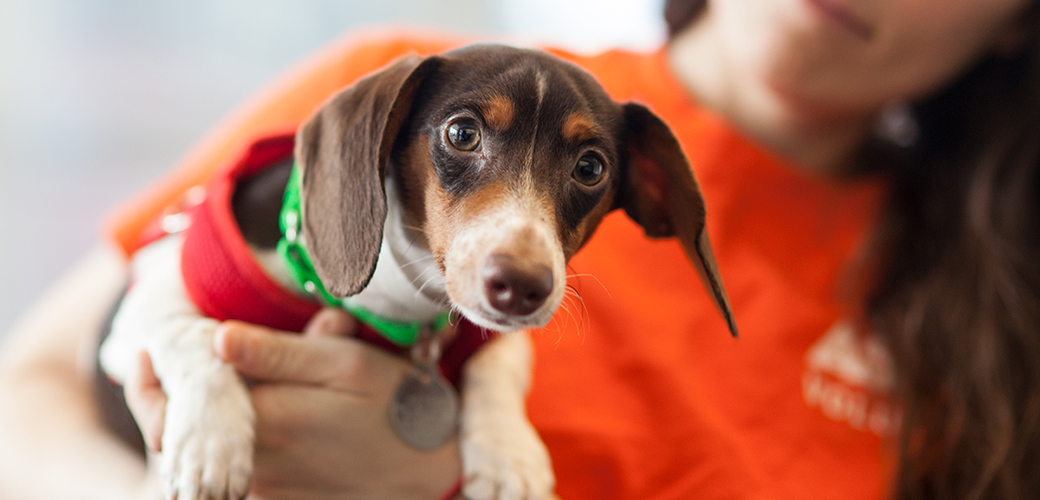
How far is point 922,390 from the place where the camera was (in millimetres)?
1404

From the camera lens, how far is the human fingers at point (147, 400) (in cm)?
81

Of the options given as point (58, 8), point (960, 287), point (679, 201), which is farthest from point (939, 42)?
point (58, 8)

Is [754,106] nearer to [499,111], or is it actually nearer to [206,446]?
[499,111]

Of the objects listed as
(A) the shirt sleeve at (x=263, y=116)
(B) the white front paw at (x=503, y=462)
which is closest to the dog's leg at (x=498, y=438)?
(B) the white front paw at (x=503, y=462)

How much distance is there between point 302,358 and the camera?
0.90 metres

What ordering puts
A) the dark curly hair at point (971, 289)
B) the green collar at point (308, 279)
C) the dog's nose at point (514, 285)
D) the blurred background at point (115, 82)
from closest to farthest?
1. the dog's nose at point (514, 285)
2. the green collar at point (308, 279)
3. the dark curly hair at point (971, 289)
4. the blurred background at point (115, 82)

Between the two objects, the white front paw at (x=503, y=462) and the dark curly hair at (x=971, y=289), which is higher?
the white front paw at (x=503, y=462)

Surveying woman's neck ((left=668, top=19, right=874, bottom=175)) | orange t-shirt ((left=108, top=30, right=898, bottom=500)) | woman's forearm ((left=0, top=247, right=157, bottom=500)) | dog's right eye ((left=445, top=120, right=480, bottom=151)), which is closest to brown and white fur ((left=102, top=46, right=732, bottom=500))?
dog's right eye ((left=445, top=120, right=480, bottom=151))

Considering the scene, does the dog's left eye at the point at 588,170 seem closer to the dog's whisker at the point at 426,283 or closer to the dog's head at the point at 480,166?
the dog's head at the point at 480,166

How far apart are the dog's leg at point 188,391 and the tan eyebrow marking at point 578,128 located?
20.5 inches

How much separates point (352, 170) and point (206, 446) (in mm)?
375

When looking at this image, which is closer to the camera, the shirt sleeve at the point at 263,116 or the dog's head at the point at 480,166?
the dog's head at the point at 480,166

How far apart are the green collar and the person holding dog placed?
0.04m

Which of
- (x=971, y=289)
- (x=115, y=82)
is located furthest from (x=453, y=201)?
(x=115, y=82)
